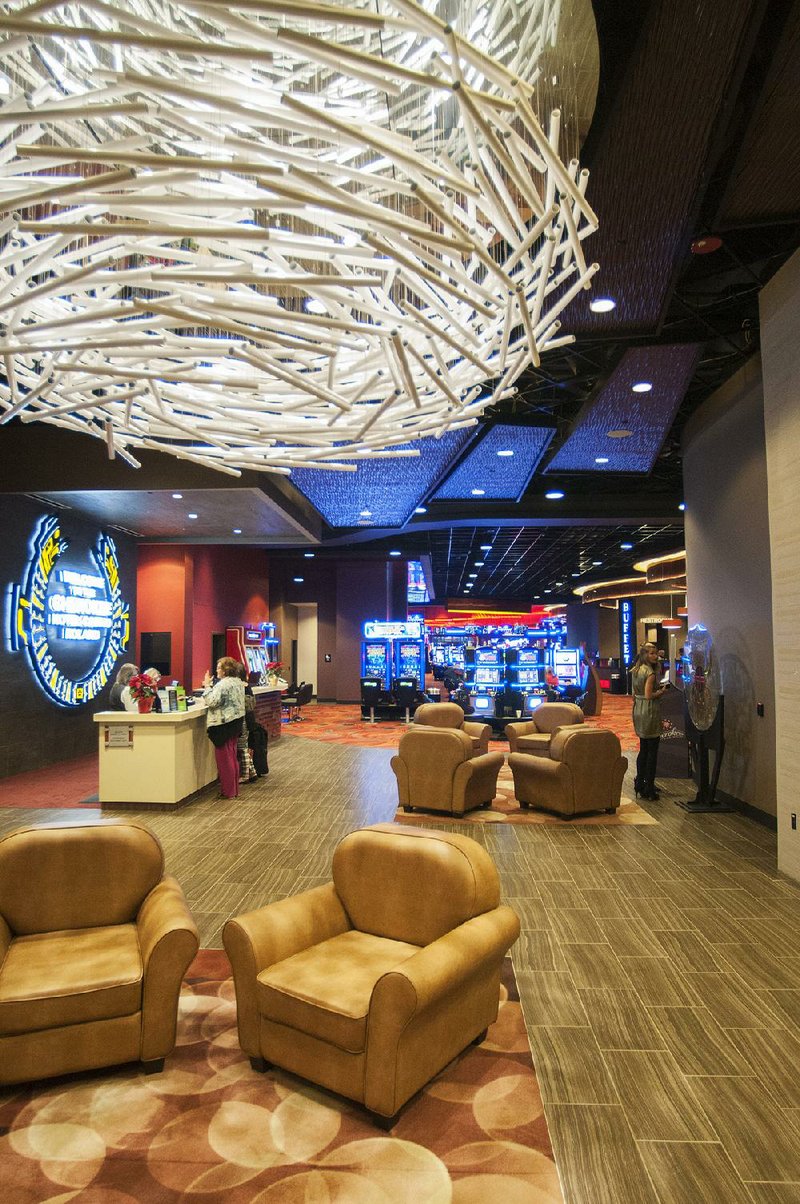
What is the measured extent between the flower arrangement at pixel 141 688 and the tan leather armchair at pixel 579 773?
13.3 ft

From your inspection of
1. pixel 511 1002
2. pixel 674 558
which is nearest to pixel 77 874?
pixel 511 1002

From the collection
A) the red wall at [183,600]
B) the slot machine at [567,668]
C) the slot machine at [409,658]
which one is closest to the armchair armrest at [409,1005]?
the slot machine at [567,668]

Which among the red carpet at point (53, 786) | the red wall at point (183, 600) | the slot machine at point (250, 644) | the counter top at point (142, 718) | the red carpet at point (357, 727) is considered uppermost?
the red wall at point (183, 600)

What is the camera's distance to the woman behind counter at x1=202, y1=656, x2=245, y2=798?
8023 millimetres

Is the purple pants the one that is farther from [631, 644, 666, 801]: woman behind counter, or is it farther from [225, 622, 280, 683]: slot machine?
[225, 622, 280, 683]: slot machine

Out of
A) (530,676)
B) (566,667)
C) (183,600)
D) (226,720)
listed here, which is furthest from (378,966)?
(183,600)

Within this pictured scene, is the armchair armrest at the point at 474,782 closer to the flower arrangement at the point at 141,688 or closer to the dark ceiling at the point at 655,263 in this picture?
the flower arrangement at the point at 141,688

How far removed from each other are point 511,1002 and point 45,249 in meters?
3.53

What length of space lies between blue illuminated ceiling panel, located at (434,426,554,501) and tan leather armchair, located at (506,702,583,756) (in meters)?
3.32

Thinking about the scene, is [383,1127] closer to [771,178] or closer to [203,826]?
[203,826]

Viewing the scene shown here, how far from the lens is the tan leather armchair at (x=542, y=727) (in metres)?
8.69

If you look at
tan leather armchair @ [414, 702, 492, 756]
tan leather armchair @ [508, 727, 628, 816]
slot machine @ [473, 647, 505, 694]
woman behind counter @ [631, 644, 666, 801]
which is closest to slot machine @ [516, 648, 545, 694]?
slot machine @ [473, 647, 505, 694]

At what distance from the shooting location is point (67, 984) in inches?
112

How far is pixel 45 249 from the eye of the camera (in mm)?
1785
